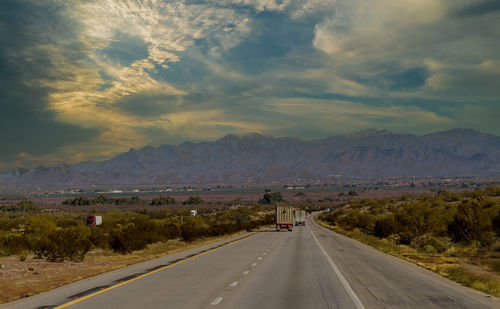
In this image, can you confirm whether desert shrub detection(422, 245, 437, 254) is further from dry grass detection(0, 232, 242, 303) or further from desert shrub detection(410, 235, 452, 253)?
dry grass detection(0, 232, 242, 303)

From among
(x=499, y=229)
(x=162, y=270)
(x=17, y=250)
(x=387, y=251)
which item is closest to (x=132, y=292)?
(x=162, y=270)

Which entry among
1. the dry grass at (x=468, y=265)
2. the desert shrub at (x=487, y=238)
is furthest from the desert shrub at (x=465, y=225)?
the dry grass at (x=468, y=265)

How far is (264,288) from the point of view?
47.1 feet

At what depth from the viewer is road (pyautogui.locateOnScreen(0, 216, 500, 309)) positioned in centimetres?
1187

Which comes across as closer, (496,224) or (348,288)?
(348,288)

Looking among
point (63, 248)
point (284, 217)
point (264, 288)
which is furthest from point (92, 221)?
point (264, 288)

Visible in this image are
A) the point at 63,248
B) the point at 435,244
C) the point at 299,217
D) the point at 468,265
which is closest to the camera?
the point at 468,265

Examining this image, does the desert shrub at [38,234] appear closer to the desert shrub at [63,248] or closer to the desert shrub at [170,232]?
the desert shrub at [63,248]

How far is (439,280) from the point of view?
56.1 feet

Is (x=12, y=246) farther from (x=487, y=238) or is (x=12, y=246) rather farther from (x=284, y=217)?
(x=284, y=217)

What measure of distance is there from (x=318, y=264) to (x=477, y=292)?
8277 millimetres

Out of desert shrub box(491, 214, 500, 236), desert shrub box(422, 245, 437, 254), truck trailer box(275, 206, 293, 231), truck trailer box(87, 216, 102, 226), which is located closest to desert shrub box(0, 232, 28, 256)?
desert shrub box(422, 245, 437, 254)

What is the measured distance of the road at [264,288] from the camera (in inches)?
467

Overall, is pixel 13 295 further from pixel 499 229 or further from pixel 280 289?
pixel 499 229
